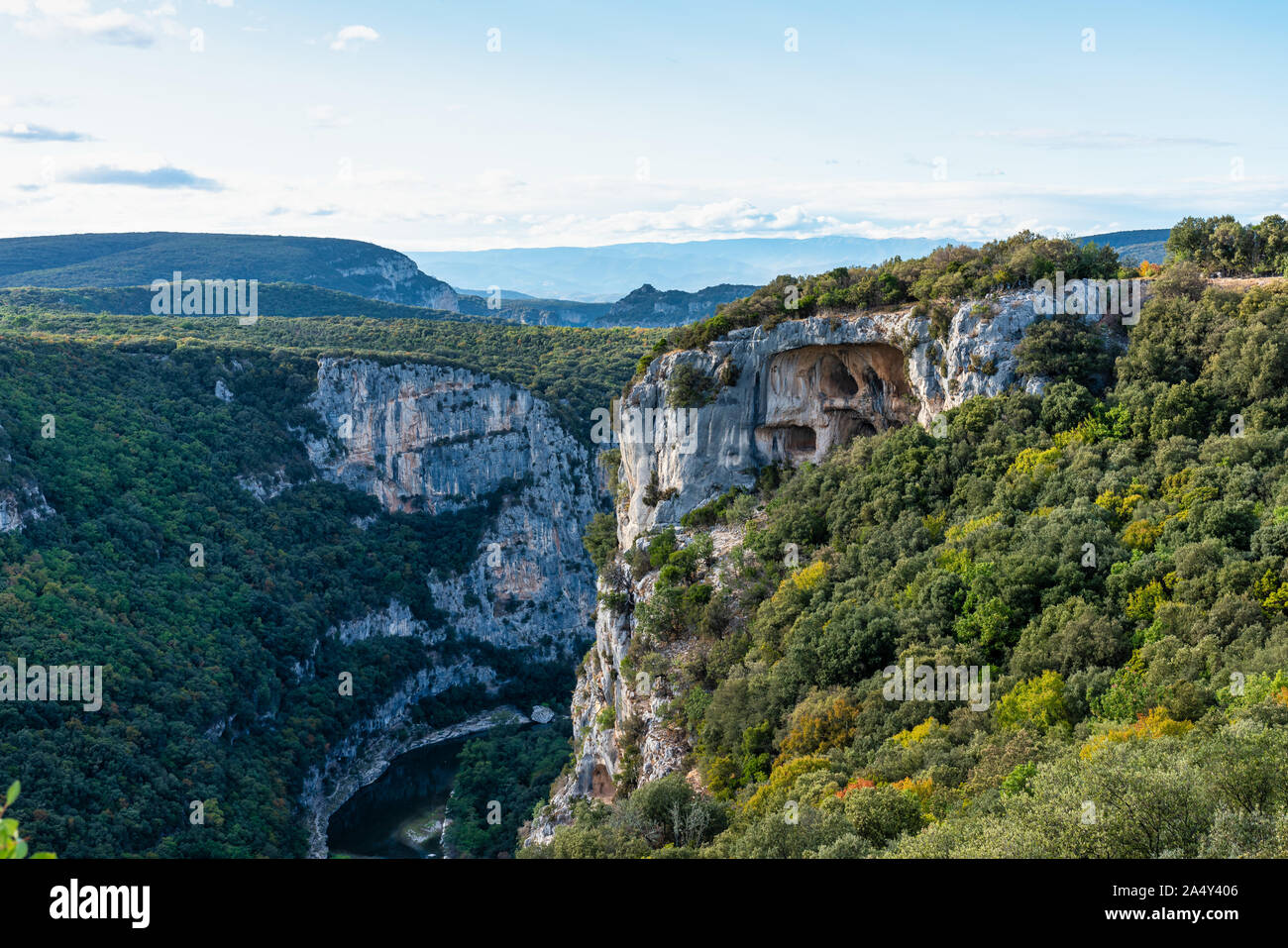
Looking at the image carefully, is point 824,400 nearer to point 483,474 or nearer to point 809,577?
point 809,577

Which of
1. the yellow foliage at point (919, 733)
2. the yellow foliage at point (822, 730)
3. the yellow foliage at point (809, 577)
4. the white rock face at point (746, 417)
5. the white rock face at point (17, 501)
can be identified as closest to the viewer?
the yellow foliage at point (919, 733)

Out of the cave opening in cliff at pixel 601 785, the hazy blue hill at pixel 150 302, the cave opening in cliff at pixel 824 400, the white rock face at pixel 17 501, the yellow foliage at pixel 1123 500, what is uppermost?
Answer: the hazy blue hill at pixel 150 302

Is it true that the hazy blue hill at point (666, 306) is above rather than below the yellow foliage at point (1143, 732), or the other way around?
above

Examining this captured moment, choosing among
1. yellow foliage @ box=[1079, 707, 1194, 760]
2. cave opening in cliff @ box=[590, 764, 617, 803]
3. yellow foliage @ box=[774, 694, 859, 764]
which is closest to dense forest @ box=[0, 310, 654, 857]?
cave opening in cliff @ box=[590, 764, 617, 803]

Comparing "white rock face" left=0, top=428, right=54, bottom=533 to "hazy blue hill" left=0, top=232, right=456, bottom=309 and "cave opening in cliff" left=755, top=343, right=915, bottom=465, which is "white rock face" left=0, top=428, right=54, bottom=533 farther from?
"hazy blue hill" left=0, top=232, right=456, bottom=309

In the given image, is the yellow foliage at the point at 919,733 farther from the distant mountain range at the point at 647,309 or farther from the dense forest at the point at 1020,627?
the distant mountain range at the point at 647,309

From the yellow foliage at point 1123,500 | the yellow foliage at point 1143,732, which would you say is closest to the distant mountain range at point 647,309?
the yellow foliage at point 1123,500
